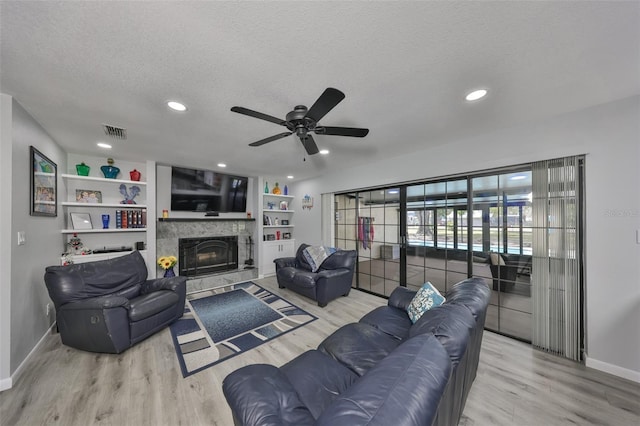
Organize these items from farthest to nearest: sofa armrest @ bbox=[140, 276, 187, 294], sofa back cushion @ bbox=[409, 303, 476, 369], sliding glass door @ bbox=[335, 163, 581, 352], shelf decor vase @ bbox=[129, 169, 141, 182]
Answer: shelf decor vase @ bbox=[129, 169, 141, 182], sofa armrest @ bbox=[140, 276, 187, 294], sliding glass door @ bbox=[335, 163, 581, 352], sofa back cushion @ bbox=[409, 303, 476, 369]

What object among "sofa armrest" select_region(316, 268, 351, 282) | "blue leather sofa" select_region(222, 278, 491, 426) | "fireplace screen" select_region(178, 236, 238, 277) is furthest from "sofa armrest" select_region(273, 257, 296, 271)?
"blue leather sofa" select_region(222, 278, 491, 426)

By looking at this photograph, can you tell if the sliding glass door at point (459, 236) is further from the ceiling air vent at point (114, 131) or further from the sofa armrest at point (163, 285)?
the ceiling air vent at point (114, 131)

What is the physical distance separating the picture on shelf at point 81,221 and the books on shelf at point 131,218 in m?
0.37

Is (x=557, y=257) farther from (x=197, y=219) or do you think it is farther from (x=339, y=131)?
(x=197, y=219)

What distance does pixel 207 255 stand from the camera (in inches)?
200

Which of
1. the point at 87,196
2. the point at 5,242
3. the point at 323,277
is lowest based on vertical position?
the point at 323,277

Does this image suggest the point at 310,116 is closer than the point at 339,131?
Yes

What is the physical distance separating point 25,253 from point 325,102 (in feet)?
11.0

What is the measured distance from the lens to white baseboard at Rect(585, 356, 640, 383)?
197 cm

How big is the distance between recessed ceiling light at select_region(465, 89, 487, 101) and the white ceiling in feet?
0.22

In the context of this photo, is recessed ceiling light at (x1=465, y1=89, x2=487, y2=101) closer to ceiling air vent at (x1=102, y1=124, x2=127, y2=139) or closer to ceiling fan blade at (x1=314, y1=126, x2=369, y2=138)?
ceiling fan blade at (x1=314, y1=126, x2=369, y2=138)

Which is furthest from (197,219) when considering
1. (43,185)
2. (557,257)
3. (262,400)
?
(557,257)

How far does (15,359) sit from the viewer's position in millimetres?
2018

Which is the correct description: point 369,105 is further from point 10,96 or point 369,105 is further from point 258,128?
point 10,96
